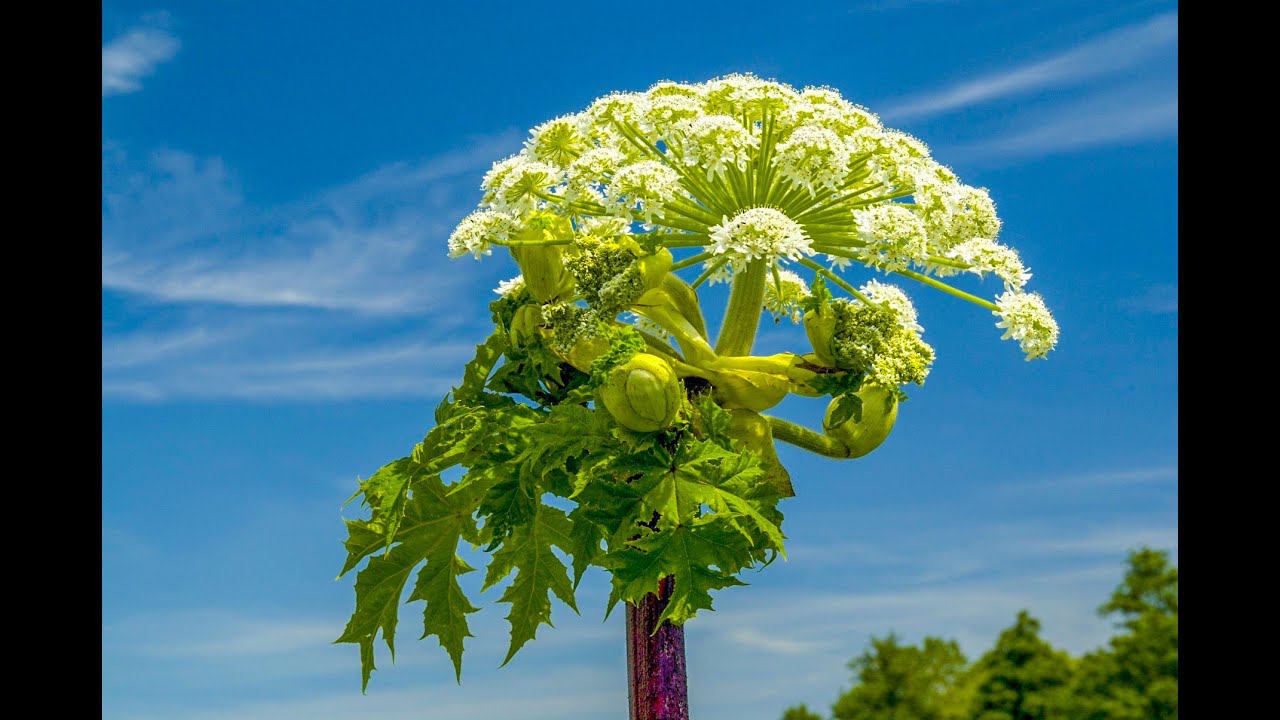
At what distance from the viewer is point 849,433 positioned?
4.38 m

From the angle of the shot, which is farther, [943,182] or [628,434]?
[943,182]

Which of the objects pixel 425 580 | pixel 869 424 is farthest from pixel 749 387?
pixel 425 580

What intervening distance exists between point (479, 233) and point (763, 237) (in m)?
1.20

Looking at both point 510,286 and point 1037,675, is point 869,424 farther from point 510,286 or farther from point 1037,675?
point 1037,675

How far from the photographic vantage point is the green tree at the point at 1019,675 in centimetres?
1307

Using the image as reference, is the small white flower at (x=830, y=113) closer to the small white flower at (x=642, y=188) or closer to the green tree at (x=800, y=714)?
the small white flower at (x=642, y=188)

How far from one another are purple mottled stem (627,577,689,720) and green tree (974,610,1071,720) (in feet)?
33.6

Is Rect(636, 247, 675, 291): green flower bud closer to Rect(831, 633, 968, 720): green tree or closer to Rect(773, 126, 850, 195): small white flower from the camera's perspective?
Rect(773, 126, 850, 195): small white flower

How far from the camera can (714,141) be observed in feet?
→ 12.4

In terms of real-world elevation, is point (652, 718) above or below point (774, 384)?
below
